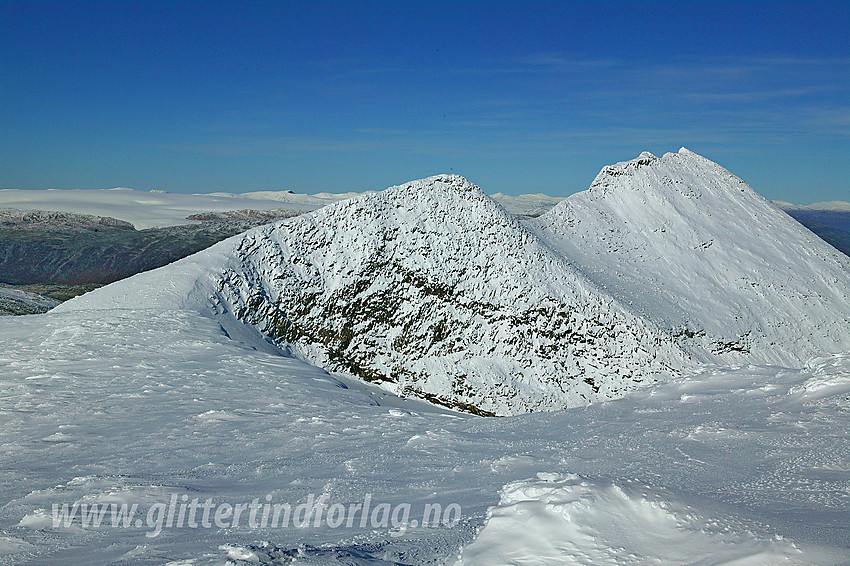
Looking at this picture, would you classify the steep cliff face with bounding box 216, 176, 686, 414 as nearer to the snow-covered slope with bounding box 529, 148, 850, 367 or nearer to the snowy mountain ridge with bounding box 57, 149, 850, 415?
the snowy mountain ridge with bounding box 57, 149, 850, 415

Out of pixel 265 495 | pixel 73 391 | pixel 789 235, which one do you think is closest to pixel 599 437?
pixel 265 495

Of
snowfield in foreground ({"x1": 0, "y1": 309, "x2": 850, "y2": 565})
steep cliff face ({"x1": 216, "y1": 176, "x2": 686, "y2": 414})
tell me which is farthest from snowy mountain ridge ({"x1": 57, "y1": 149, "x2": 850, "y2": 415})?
snowfield in foreground ({"x1": 0, "y1": 309, "x2": 850, "y2": 565})

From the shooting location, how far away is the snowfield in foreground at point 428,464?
499cm

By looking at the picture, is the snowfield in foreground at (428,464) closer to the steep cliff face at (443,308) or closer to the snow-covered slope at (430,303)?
the snow-covered slope at (430,303)

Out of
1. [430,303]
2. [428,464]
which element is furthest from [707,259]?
[428,464]

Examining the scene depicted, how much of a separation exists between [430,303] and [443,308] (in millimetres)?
1096

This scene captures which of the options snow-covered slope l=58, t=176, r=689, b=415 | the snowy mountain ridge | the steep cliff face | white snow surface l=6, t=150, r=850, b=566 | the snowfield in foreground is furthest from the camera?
the snowy mountain ridge

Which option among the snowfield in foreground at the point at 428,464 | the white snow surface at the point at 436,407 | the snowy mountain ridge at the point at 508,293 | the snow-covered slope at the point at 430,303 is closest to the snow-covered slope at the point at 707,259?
the snowy mountain ridge at the point at 508,293

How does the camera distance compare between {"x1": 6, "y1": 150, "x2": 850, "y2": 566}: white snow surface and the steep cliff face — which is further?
the steep cliff face

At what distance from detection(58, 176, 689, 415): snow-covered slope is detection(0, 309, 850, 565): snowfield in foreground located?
689 inches

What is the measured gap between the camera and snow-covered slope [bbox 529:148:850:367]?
126 feet

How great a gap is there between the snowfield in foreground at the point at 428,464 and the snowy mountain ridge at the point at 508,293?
1788 cm

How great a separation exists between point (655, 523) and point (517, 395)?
28.2 metres

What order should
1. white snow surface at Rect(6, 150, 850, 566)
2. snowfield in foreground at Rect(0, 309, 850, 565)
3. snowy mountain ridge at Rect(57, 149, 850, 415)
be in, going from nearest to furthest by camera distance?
snowfield in foreground at Rect(0, 309, 850, 565)
white snow surface at Rect(6, 150, 850, 566)
snowy mountain ridge at Rect(57, 149, 850, 415)
